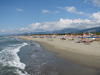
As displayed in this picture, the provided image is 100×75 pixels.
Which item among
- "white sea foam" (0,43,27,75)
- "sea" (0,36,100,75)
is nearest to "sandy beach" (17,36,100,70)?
"sea" (0,36,100,75)

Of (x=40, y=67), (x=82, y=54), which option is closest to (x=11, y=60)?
(x=40, y=67)

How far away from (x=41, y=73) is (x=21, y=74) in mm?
1651

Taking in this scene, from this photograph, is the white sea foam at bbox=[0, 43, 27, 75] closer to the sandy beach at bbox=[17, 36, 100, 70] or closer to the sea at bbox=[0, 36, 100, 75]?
the sea at bbox=[0, 36, 100, 75]

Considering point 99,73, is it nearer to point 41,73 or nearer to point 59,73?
point 59,73

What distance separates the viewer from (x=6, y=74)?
28.9 feet

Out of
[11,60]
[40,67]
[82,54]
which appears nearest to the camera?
[40,67]

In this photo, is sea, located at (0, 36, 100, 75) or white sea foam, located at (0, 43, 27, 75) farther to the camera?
white sea foam, located at (0, 43, 27, 75)

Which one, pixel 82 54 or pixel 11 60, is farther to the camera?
pixel 82 54

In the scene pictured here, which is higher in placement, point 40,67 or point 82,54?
point 82,54

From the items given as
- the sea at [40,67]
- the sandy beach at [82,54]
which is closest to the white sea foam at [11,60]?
the sea at [40,67]

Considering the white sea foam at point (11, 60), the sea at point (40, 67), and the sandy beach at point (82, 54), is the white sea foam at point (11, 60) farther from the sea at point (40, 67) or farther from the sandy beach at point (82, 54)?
the sandy beach at point (82, 54)

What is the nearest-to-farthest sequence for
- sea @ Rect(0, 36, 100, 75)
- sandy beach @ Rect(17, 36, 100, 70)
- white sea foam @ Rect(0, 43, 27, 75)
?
sea @ Rect(0, 36, 100, 75) < white sea foam @ Rect(0, 43, 27, 75) < sandy beach @ Rect(17, 36, 100, 70)

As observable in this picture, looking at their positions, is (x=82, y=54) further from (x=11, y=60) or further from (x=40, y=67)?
(x=11, y=60)

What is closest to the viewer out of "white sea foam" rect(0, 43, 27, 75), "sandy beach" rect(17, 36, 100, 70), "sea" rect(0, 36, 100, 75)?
"sea" rect(0, 36, 100, 75)
